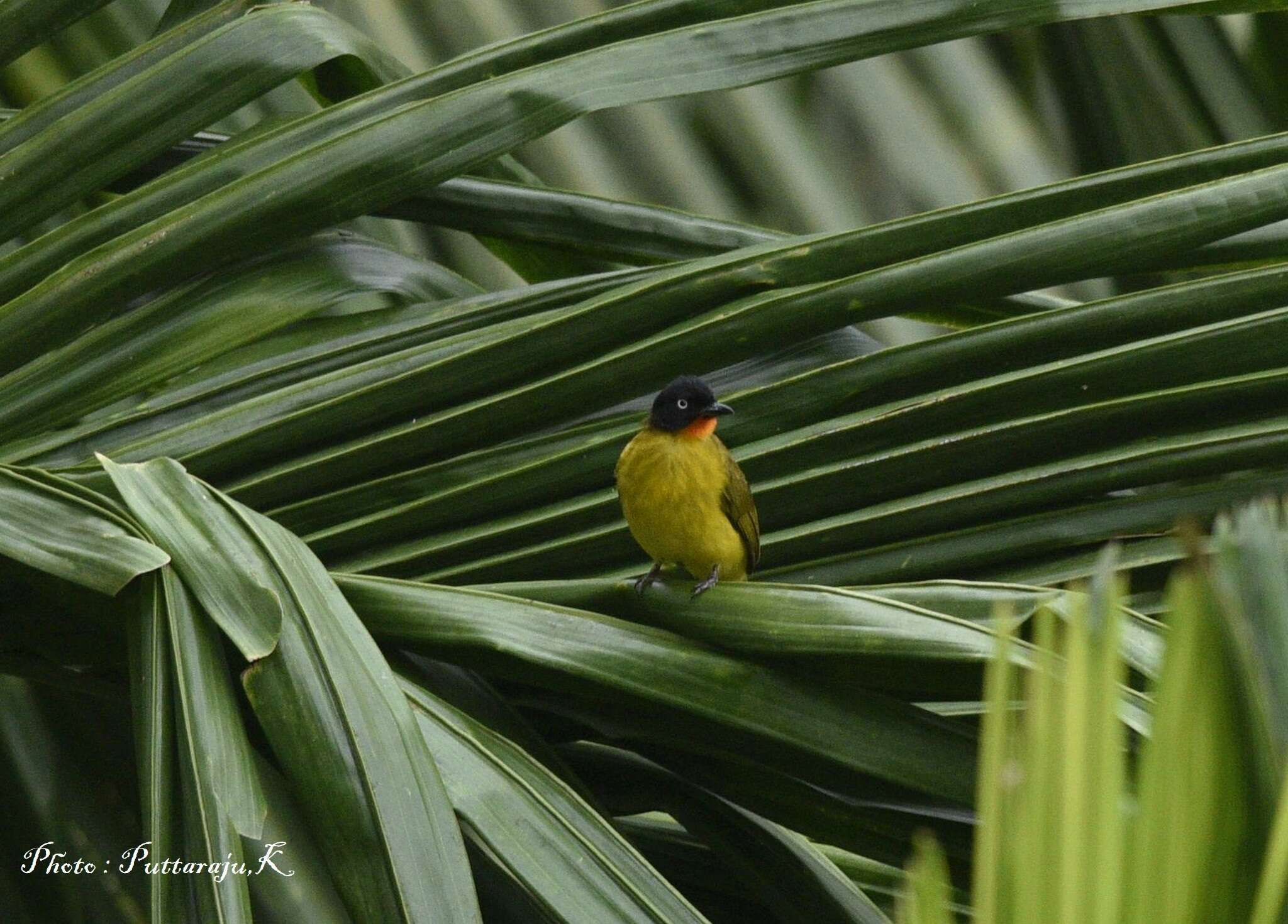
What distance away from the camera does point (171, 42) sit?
246 centimetres

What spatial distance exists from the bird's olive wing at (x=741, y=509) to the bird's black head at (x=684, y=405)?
7 centimetres

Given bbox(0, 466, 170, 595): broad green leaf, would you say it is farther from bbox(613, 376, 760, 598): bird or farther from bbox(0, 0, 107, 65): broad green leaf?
bbox(0, 0, 107, 65): broad green leaf

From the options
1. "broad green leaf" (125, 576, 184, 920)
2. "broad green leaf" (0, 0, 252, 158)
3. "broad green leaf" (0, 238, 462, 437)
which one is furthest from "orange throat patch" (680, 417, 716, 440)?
"broad green leaf" (0, 0, 252, 158)

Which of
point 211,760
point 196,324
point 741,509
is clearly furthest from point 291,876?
point 196,324

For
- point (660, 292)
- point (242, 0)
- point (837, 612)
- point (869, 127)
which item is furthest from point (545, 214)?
point (837, 612)

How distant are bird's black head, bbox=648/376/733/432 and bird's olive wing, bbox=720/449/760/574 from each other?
0.07 metres

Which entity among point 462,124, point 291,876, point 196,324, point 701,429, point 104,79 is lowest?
point 291,876

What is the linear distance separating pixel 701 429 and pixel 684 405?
0.09 m

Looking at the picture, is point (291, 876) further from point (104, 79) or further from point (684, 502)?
point (104, 79)

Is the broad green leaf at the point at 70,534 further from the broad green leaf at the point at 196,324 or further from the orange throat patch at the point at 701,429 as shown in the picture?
the orange throat patch at the point at 701,429

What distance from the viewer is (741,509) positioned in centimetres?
202

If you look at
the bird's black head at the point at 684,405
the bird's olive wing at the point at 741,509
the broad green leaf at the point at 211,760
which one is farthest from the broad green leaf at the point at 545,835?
the bird's black head at the point at 684,405

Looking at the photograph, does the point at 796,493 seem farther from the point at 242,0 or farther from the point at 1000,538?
the point at 242,0

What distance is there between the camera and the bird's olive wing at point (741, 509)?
191 cm
